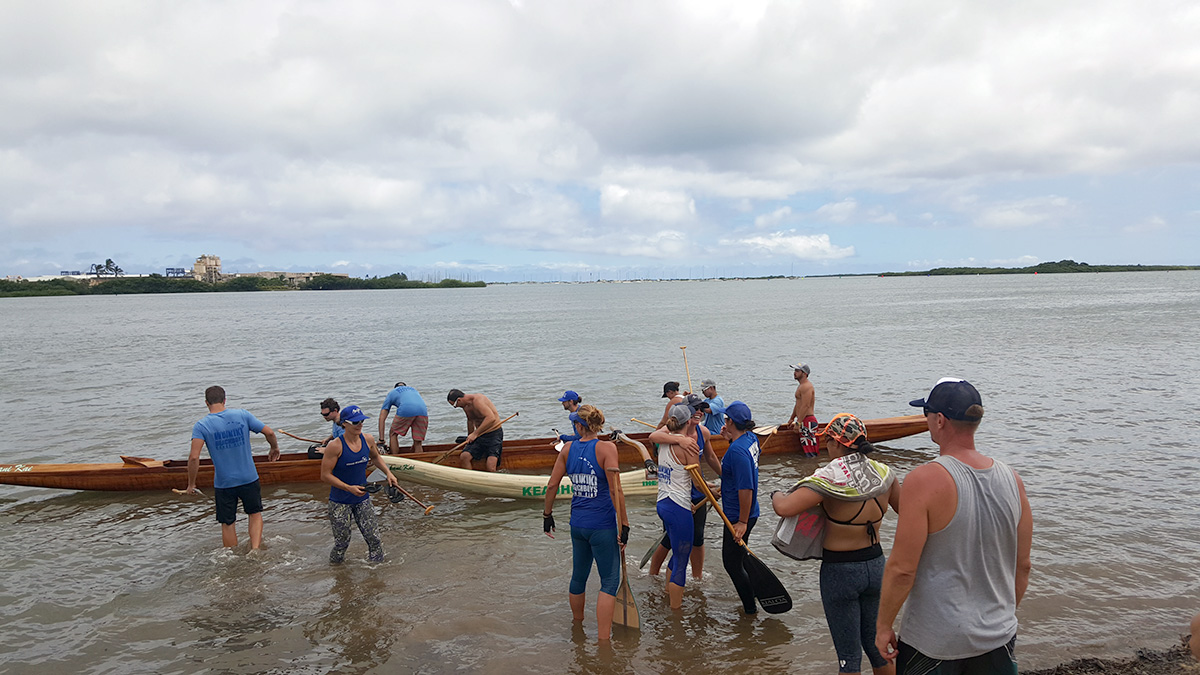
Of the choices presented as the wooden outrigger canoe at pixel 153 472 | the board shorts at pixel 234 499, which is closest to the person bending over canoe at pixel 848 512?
the board shorts at pixel 234 499

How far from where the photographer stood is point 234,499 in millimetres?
8578

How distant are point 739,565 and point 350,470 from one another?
441 centimetres

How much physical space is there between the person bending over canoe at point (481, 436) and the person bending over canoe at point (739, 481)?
20.9 feet

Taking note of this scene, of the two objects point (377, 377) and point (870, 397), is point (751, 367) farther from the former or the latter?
point (377, 377)

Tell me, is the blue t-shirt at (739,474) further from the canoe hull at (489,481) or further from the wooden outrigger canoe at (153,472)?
the wooden outrigger canoe at (153,472)

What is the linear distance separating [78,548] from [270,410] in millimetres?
12648

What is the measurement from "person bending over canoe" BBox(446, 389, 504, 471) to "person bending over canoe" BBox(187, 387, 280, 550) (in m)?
3.71

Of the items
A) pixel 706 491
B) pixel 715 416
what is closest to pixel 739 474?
pixel 706 491

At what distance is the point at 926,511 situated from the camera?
305 centimetres

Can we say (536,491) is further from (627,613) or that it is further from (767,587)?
(767,587)

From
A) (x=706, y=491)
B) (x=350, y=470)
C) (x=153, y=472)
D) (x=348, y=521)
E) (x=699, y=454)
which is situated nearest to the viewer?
(x=706, y=491)

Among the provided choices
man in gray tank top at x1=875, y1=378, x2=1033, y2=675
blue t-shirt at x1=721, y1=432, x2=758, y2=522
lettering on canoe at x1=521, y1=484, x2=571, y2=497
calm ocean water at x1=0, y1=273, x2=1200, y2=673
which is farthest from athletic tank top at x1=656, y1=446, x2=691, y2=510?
lettering on canoe at x1=521, y1=484, x2=571, y2=497

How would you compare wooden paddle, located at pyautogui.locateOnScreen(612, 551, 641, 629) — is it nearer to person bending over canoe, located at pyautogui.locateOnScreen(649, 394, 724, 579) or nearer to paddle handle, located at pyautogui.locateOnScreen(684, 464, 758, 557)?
person bending over canoe, located at pyautogui.locateOnScreen(649, 394, 724, 579)

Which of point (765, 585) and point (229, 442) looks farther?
point (229, 442)
